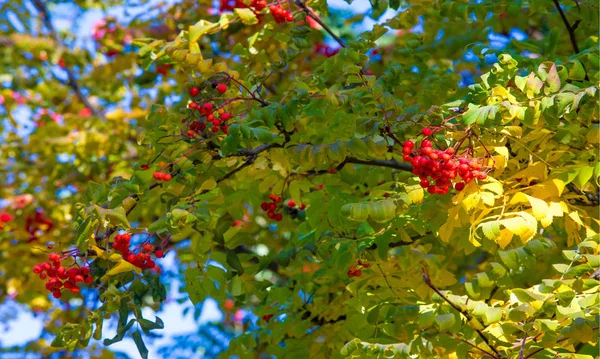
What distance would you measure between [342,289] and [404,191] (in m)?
1.04

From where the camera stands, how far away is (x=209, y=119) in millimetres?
2904

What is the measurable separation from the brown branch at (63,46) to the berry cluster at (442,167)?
465 cm

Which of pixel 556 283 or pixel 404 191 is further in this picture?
pixel 404 191

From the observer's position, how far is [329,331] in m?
3.43

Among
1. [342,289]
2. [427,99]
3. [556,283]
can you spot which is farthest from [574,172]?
[342,289]

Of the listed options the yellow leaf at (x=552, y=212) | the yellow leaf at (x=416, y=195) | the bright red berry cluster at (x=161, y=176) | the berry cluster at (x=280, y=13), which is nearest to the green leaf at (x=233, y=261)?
the bright red berry cluster at (x=161, y=176)

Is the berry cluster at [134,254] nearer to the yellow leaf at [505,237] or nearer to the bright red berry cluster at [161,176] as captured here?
the bright red berry cluster at [161,176]

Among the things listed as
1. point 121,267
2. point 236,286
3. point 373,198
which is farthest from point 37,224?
point 373,198

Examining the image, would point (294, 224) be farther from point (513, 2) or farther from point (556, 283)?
point (556, 283)

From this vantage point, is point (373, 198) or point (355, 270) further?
point (355, 270)

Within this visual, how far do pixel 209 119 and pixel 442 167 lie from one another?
94 centimetres

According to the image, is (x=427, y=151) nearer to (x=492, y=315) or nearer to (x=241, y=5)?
(x=492, y=315)

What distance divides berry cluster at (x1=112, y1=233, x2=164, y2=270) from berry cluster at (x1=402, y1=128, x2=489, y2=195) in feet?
3.27

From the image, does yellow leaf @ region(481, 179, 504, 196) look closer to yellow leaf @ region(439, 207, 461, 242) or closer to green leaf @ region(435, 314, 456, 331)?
yellow leaf @ region(439, 207, 461, 242)
